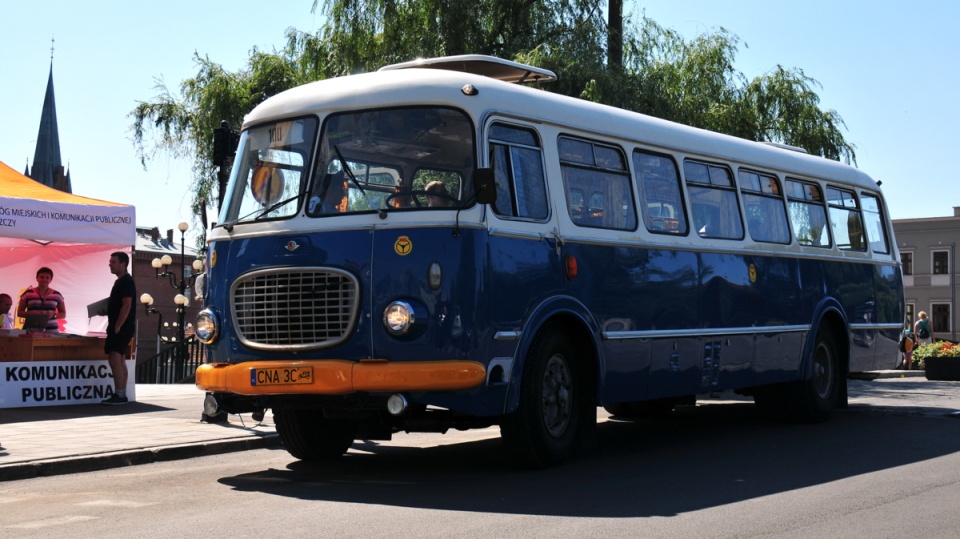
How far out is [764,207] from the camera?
13992 millimetres

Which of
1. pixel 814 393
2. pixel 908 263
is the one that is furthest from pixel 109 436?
pixel 908 263

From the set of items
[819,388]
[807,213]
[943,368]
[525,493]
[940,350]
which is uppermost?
[807,213]

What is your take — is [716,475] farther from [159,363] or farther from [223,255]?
[159,363]

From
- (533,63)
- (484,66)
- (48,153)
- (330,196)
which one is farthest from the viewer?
A: (48,153)

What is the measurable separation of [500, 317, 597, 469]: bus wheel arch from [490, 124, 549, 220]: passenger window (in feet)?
3.14

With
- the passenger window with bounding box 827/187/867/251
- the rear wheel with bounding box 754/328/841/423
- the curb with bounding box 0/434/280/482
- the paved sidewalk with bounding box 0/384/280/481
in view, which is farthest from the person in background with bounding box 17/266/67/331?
the passenger window with bounding box 827/187/867/251

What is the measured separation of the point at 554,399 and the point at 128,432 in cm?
497

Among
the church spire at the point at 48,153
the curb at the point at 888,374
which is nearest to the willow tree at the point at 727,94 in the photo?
the curb at the point at 888,374

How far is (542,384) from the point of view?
987 centimetres

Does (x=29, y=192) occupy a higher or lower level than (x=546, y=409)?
higher

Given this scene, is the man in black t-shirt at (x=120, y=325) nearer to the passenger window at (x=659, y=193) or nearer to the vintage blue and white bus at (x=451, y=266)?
the vintage blue and white bus at (x=451, y=266)

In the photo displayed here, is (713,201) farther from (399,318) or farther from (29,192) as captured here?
(29,192)

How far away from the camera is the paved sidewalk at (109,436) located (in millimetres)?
10656

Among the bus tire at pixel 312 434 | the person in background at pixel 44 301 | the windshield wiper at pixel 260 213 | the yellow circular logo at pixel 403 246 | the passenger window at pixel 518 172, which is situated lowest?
the bus tire at pixel 312 434
